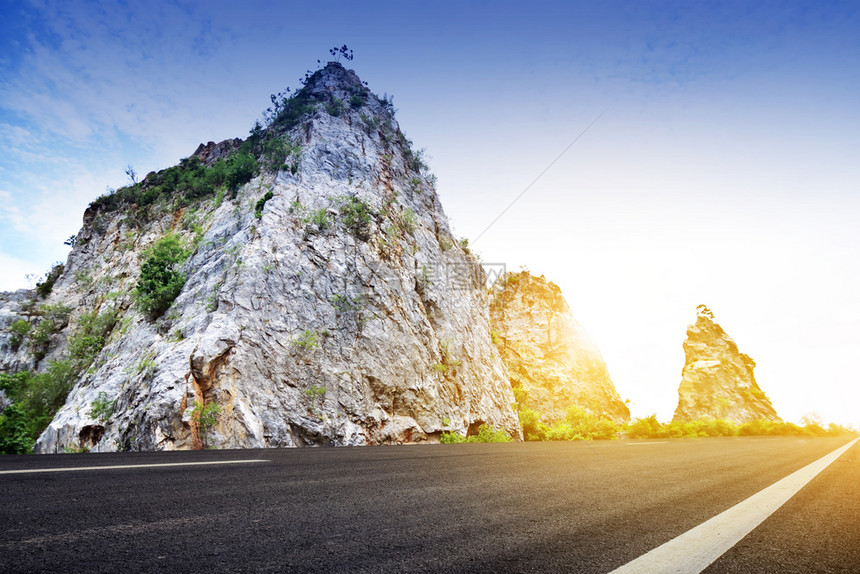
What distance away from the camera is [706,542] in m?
2.42

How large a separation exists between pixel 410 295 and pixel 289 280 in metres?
7.29

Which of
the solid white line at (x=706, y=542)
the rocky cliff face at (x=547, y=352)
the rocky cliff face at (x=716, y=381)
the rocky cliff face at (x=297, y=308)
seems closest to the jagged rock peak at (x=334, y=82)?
the rocky cliff face at (x=297, y=308)

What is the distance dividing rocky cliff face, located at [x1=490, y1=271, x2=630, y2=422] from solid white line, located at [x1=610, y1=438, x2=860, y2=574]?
34699 mm

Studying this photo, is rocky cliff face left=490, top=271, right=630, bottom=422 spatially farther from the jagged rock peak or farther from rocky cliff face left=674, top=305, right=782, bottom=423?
the jagged rock peak

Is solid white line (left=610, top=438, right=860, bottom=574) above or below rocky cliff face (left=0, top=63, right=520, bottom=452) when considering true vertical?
below

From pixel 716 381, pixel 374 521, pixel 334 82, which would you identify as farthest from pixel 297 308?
pixel 716 381

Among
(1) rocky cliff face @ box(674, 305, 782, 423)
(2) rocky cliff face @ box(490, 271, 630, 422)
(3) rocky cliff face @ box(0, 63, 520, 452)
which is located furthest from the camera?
(1) rocky cliff face @ box(674, 305, 782, 423)

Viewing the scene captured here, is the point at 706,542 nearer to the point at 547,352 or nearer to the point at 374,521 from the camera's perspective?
the point at 374,521

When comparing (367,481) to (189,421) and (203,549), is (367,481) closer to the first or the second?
(203,549)

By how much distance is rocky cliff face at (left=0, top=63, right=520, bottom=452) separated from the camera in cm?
1428

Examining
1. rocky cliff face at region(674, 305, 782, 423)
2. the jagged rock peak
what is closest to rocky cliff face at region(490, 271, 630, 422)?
rocky cliff face at region(674, 305, 782, 423)

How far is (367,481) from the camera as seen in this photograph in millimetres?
4172

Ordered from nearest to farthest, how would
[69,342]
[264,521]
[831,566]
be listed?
1. [831,566]
2. [264,521]
3. [69,342]

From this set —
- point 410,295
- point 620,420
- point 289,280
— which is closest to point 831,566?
point 289,280
